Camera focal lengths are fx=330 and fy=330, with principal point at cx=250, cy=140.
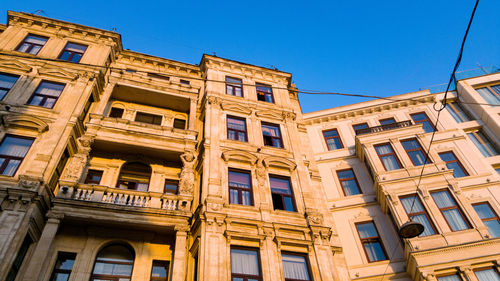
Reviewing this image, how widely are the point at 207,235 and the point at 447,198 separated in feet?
46.6

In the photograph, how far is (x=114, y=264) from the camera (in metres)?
14.8

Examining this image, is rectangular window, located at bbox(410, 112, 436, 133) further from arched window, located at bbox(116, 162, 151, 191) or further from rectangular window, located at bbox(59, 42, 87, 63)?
rectangular window, located at bbox(59, 42, 87, 63)

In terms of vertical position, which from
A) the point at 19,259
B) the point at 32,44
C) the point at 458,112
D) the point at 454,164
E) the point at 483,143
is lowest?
the point at 19,259

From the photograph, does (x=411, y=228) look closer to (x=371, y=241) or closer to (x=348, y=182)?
(x=371, y=241)

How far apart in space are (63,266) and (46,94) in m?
9.66

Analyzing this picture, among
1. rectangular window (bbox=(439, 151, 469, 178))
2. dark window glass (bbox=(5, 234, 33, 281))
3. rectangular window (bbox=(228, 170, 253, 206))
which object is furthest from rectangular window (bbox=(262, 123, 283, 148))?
dark window glass (bbox=(5, 234, 33, 281))

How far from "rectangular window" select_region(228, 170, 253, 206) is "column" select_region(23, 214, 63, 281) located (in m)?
7.71

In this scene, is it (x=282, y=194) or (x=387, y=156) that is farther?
(x=387, y=156)

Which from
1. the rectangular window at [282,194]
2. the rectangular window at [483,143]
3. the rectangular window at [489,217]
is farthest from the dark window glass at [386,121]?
the rectangular window at [282,194]

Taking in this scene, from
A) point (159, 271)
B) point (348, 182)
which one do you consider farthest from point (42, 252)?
point (348, 182)

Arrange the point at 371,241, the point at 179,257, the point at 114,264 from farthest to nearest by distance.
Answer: the point at 371,241 → the point at 114,264 → the point at 179,257

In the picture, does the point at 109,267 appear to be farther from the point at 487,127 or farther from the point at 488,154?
the point at 487,127

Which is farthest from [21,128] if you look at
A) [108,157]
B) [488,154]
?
[488,154]

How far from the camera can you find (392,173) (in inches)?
818
